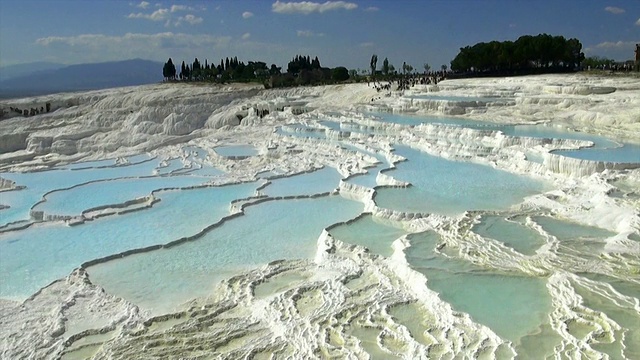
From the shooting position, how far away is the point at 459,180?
30.7 feet

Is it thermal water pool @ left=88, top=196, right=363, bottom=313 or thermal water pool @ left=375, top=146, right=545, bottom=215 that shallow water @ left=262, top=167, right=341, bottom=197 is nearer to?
thermal water pool @ left=88, top=196, right=363, bottom=313

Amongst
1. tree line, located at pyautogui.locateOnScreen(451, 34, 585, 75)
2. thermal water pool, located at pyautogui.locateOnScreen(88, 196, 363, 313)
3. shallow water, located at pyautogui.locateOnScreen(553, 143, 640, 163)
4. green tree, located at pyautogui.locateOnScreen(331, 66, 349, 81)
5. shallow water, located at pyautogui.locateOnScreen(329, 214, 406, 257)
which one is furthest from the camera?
green tree, located at pyautogui.locateOnScreen(331, 66, 349, 81)

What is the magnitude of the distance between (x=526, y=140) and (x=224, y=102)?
18.5m

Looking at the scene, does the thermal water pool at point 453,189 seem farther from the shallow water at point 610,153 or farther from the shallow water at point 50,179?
the shallow water at point 50,179

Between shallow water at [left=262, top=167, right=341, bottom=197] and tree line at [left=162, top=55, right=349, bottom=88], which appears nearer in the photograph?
shallow water at [left=262, top=167, right=341, bottom=197]

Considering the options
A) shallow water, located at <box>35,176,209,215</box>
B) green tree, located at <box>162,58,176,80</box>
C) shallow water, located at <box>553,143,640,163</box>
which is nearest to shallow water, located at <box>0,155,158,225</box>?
shallow water, located at <box>35,176,209,215</box>

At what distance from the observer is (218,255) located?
6.38 metres

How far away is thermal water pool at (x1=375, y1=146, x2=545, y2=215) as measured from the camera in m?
7.79

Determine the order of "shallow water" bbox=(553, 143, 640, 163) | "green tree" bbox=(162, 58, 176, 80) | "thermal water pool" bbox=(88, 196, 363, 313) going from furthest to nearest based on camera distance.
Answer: "green tree" bbox=(162, 58, 176, 80) → "shallow water" bbox=(553, 143, 640, 163) → "thermal water pool" bbox=(88, 196, 363, 313)

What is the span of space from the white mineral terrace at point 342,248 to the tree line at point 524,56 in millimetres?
18985

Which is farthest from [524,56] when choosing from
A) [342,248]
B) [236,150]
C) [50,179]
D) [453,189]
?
[342,248]

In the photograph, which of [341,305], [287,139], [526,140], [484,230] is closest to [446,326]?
[341,305]

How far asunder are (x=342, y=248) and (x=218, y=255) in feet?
4.78

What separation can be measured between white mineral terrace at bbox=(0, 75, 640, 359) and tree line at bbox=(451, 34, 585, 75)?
62.3 ft
